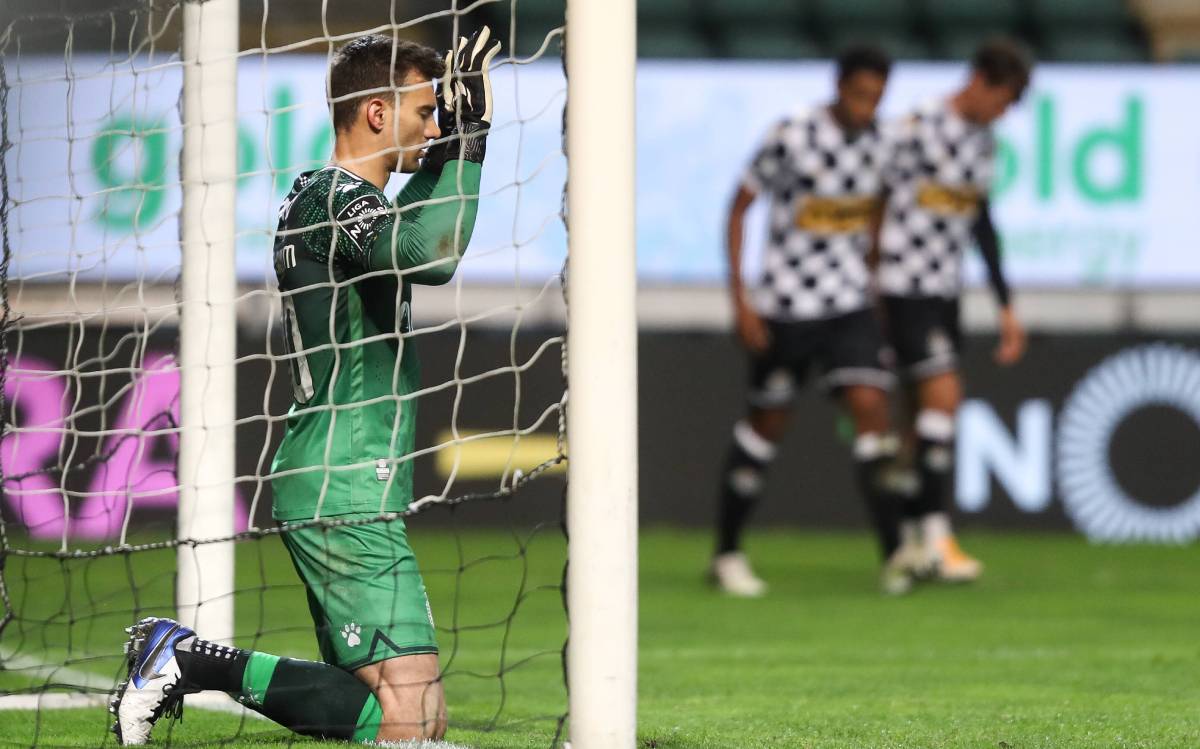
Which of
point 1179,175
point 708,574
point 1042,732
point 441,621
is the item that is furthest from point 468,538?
point 1042,732

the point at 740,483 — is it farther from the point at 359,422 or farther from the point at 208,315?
the point at 359,422

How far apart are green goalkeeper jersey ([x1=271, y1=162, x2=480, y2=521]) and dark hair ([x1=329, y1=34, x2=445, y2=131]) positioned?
0.13 meters

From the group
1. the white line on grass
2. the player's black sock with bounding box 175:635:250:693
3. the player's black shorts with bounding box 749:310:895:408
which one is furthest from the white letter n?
the player's black sock with bounding box 175:635:250:693

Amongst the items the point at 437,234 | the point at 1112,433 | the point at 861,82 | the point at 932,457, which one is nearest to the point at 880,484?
the point at 932,457

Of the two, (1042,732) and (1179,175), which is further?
(1179,175)

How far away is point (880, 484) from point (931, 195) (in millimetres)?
1093

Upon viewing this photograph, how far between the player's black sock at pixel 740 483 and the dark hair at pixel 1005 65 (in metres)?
1.51

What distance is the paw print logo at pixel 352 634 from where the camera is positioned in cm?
304

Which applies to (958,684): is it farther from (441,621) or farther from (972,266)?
(972,266)

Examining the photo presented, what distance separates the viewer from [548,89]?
Result: 9.09 meters

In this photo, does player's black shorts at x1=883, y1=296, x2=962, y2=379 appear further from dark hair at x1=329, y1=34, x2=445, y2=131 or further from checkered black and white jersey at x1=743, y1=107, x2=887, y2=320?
dark hair at x1=329, y1=34, x2=445, y2=131

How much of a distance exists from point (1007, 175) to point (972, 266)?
0.54 meters

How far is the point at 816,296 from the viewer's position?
6.36 m

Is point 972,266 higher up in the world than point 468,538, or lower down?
higher up
